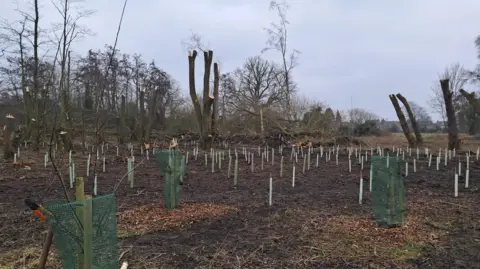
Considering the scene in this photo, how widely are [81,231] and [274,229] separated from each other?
109 inches

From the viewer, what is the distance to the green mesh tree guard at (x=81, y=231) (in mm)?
2627

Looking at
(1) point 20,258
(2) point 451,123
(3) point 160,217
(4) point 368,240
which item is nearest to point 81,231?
(1) point 20,258

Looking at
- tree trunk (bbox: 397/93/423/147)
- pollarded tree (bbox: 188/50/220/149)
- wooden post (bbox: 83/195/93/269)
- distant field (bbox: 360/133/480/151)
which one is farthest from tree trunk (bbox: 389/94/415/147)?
wooden post (bbox: 83/195/93/269)

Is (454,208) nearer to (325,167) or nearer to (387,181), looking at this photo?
(387,181)

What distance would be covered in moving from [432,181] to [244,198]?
511 centimetres

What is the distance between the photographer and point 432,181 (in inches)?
366

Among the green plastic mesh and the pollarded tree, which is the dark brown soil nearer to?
the green plastic mesh

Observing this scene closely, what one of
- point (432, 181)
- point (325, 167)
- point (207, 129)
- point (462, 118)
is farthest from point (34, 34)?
point (462, 118)

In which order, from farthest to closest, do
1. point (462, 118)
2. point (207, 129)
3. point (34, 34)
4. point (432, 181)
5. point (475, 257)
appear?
point (462, 118), point (207, 129), point (34, 34), point (432, 181), point (475, 257)

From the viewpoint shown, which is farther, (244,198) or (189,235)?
(244,198)

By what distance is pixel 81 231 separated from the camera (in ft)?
8.83

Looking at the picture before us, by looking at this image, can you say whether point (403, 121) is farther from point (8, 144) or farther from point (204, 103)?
point (8, 144)

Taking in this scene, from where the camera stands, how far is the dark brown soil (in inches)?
151

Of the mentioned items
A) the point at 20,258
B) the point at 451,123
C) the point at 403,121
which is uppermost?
the point at 403,121
